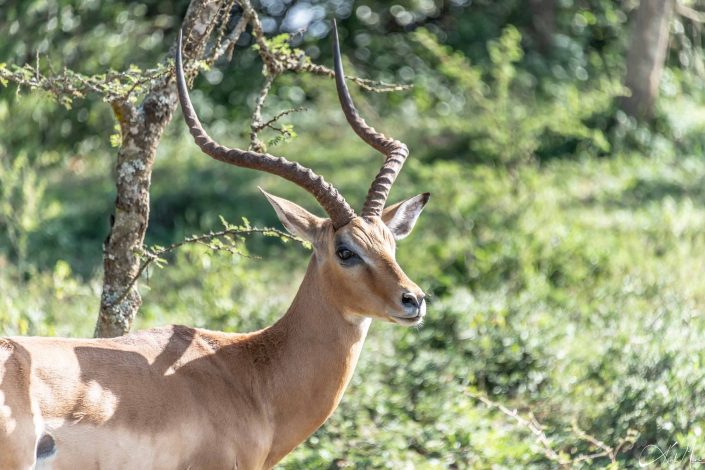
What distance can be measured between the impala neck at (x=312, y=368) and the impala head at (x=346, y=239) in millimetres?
88

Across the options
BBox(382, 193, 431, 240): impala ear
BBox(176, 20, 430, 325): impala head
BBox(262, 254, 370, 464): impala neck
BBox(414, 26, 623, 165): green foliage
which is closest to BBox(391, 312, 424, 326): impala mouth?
BBox(176, 20, 430, 325): impala head

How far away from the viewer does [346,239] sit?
521 cm

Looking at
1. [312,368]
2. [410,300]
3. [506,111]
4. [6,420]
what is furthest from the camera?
[506,111]

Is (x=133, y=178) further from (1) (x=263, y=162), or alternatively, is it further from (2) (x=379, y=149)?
(2) (x=379, y=149)

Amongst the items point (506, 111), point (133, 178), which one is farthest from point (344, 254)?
point (506, 111)

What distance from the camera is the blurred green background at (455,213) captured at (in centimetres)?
704

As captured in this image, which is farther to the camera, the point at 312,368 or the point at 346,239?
the point at 312,368

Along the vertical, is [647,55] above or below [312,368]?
below

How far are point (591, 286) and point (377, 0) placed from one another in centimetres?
563

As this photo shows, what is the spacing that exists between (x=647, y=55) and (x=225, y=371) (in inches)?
446

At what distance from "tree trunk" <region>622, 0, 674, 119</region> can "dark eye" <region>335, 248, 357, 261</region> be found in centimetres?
1082

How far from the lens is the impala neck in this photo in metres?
5.27

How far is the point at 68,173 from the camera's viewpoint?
1708 centimetres

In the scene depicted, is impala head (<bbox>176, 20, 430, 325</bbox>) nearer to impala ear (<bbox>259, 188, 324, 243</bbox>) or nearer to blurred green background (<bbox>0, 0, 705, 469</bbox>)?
impala ear (<bbox>259, 188, 324, 243</bbox>)
